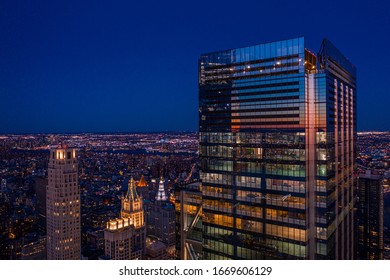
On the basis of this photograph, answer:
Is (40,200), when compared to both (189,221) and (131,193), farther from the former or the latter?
(189,221)

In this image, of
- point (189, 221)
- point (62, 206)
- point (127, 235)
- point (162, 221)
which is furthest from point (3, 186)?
point (189, 221)

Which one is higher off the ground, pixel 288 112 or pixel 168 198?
pixel 288 112

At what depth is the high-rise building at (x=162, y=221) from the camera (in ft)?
61.5

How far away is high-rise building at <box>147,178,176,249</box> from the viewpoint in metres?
18.8

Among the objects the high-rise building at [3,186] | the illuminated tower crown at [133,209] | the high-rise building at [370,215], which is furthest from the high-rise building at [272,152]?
the high-rise building at [3,186]

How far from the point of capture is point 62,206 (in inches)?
516

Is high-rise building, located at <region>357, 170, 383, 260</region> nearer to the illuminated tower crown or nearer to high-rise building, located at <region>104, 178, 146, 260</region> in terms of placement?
high-rise building, located at <region>104, 178, 146, 260</region>

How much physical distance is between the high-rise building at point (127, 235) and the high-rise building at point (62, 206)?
160 cm

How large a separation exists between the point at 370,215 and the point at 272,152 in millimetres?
11298

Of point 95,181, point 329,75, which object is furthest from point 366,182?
point 95,181

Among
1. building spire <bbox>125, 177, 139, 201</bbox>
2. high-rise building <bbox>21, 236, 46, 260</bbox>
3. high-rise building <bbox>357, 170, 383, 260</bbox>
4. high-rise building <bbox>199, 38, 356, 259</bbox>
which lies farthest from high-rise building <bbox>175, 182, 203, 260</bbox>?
building spire <bbox>125, 177, 139, 201</bbox>

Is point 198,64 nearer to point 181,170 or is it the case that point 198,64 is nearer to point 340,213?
point 340,213

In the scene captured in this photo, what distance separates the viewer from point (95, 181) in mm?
25578

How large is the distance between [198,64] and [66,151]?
26.8ft
